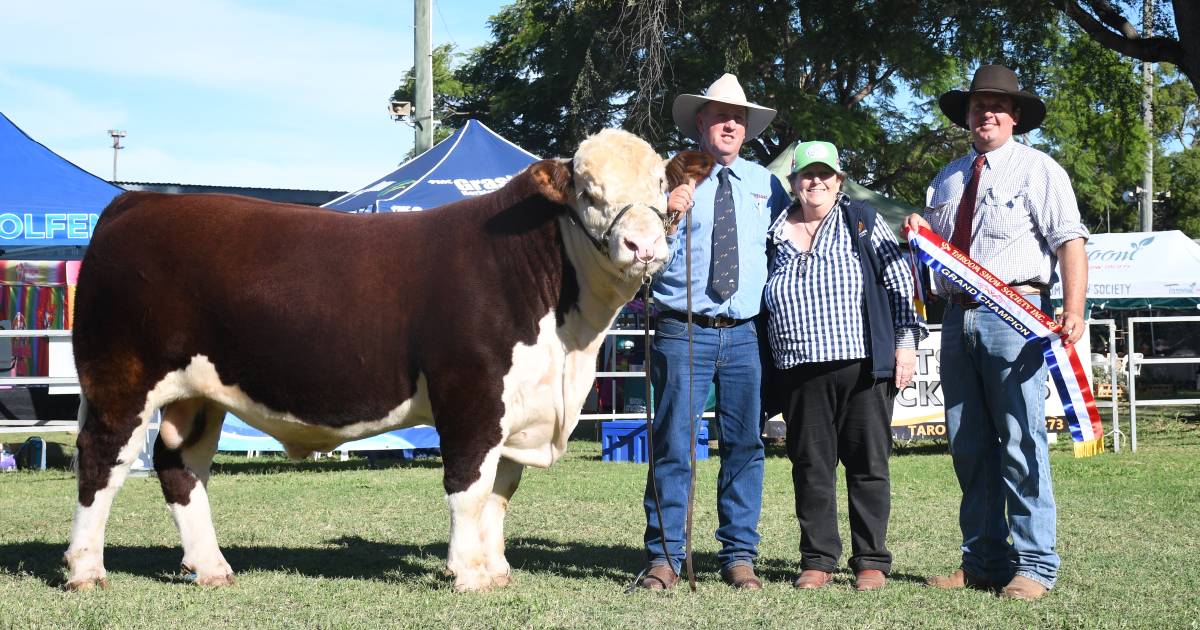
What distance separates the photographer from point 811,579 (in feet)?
17.4

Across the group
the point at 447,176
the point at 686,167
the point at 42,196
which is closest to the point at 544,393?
the point at 686,167

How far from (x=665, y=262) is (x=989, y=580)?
6.63 ft

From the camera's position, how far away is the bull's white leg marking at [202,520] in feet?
18.1

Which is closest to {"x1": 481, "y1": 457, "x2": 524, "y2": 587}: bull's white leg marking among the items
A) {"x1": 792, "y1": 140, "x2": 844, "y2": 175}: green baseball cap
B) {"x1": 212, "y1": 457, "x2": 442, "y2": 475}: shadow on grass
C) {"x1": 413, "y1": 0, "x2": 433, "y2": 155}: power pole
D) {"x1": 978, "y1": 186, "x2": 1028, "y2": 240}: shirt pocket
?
{"x1": 792, "y1": 140, "x2": 844, "y2": 175}: green baseball cap

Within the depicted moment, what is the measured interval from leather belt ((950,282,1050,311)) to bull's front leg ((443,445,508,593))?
6.93 ft

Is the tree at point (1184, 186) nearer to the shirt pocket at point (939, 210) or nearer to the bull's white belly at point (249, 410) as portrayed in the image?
the shirt pocket at point (939, 210)

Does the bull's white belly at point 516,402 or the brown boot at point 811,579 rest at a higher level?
the bull's white belly at point 516,402

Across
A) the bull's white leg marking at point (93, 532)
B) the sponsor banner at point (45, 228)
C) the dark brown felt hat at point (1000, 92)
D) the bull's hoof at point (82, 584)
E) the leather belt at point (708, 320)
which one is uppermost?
the dark brown felt hat at point (1000, 92)

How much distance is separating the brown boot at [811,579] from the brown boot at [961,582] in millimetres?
463

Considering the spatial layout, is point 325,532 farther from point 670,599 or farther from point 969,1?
point 969,1

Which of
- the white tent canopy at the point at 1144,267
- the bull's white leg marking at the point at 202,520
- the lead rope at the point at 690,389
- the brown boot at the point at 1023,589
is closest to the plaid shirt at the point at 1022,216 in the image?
the lead rope at the point at 690,389

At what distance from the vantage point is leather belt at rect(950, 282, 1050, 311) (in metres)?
5.14

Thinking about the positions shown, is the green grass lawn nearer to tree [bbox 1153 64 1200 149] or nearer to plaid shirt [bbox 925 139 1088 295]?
plaid shirt [bbox 925 139 1088 295]

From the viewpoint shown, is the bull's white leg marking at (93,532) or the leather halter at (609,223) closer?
the leather halter at (609,223)
